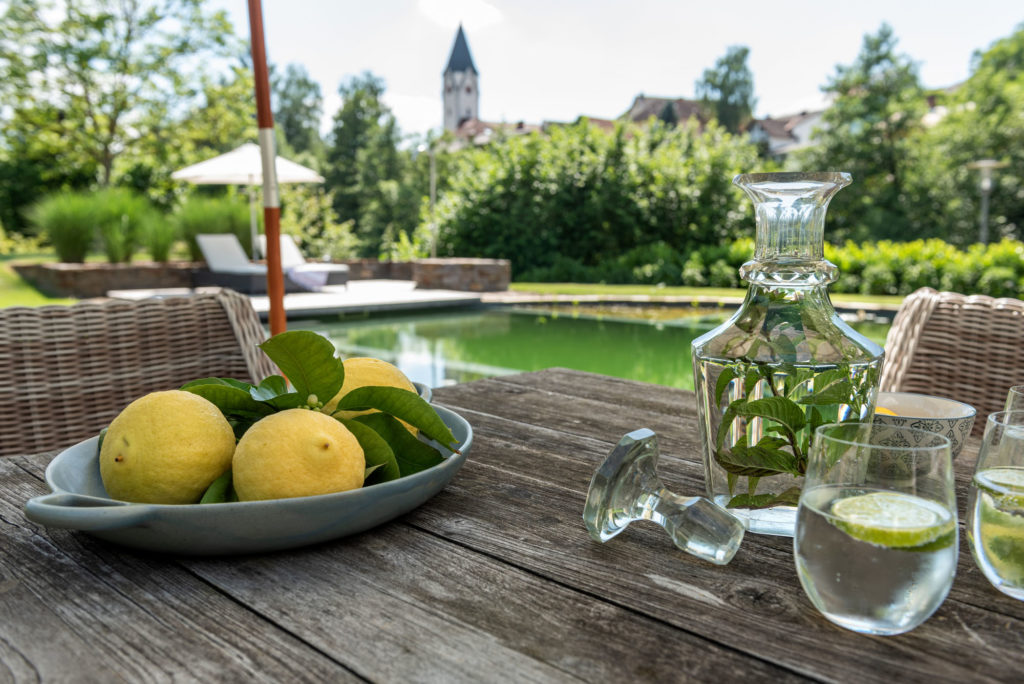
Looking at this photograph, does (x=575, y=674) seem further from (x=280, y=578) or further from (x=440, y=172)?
(x=440, y=172)

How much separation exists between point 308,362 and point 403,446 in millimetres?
120

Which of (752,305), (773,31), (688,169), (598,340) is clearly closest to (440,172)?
(688,169)

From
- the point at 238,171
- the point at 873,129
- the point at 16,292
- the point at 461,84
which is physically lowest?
the point at 16,292

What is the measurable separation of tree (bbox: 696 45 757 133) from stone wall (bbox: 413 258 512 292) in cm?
2973

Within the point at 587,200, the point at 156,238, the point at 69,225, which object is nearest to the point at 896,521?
the point at 156,238

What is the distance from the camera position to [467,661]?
45 cm

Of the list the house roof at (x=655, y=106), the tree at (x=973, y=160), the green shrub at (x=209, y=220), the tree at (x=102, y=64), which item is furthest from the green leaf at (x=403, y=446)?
the house roof at (x=655, y=106)

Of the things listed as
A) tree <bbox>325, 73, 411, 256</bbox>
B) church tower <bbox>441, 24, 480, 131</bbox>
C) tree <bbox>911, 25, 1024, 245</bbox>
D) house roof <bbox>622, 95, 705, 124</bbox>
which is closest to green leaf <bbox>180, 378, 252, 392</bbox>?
tree <bbox>325, 73, 411, 256</bbox>

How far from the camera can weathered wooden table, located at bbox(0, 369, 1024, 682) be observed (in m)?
0.45

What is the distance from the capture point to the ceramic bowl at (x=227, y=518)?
Answer: 53 cm

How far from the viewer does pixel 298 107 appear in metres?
33.2

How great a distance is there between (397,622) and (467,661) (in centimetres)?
7

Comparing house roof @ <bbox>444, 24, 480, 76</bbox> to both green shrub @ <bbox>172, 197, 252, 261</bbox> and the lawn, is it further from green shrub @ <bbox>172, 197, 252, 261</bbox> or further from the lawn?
the lawn

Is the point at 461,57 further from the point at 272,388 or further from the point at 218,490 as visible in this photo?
the point at 218,490
